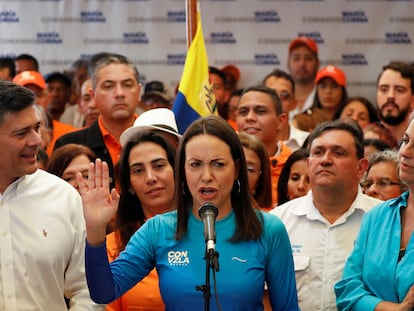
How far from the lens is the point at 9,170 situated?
520 centimetres

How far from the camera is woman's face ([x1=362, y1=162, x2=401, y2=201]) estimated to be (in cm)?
675

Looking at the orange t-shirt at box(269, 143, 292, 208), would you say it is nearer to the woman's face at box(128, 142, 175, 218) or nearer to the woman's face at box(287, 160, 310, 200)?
the woman's face at box(287, 160, 310, 200)

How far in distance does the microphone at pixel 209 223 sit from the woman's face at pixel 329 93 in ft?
17.5

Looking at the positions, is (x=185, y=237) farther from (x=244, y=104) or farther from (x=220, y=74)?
(x=220, y=74)

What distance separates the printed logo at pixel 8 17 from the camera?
10.4 meters

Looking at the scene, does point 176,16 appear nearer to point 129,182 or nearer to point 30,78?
point 30,78

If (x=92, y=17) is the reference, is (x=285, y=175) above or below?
below

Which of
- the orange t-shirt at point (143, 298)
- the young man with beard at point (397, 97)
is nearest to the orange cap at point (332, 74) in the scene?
the young man with beard at point (397, 97)

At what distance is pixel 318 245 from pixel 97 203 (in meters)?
1.60

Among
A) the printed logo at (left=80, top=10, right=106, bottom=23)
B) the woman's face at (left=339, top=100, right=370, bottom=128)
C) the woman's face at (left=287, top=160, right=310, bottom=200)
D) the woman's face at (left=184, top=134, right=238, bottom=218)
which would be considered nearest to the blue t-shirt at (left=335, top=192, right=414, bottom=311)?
the woman's face at (left=184, top=134, right=238, bottom=218)

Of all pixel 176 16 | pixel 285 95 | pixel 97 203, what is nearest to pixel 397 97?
pixel 285 95

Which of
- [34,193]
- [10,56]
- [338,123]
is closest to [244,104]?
[338,123]

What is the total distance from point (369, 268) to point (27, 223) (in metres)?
1.66

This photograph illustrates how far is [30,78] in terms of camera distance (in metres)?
9.39
